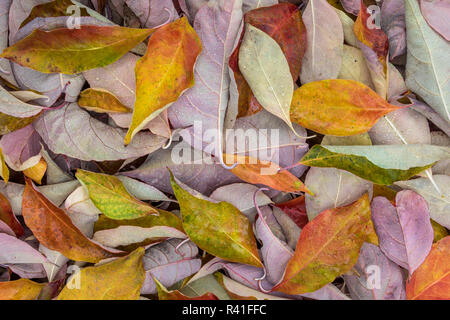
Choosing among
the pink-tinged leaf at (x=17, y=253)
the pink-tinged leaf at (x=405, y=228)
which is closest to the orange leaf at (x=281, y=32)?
the pink-tinged leaf at (x=405, y=228)

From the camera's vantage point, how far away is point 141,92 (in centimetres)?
51

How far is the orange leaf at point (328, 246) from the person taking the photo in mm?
538

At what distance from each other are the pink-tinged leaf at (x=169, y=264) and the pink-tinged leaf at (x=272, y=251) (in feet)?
0.30

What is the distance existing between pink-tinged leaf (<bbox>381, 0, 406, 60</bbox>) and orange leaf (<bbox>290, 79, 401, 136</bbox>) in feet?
0.27

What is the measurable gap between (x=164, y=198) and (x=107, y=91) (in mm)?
160

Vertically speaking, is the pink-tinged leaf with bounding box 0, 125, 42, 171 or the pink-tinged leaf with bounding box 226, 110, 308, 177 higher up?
the pink-tinged leaf with bounding box 226, 110, 308, 177

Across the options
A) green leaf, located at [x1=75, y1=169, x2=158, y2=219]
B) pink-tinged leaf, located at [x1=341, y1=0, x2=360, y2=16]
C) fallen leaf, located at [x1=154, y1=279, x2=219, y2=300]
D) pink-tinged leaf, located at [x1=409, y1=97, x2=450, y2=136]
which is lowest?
fallen leaf, located at [x1=154, y1=279, x2=219, y2=300]

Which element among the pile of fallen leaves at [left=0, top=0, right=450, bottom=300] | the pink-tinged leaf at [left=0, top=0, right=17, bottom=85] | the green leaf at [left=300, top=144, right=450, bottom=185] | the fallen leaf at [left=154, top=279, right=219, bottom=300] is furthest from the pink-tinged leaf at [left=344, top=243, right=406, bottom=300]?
the pink-tinged leaf at [left=0, top=0, right=17, bottom=85]

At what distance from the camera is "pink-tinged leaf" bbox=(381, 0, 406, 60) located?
559 millimetres

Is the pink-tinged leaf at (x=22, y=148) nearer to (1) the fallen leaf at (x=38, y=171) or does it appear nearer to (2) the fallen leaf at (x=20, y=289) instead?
(1) the fallen leaf at (x=38, y=171)

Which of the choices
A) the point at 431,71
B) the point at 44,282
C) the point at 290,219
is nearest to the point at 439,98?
the point at 431,71

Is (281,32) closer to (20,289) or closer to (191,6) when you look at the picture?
(191,6)

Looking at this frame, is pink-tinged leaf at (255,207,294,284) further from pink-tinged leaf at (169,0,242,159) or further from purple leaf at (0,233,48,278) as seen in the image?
purple leaf at (0,233,48,278)

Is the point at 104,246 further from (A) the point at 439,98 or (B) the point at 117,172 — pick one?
(A) the point at 439,98
